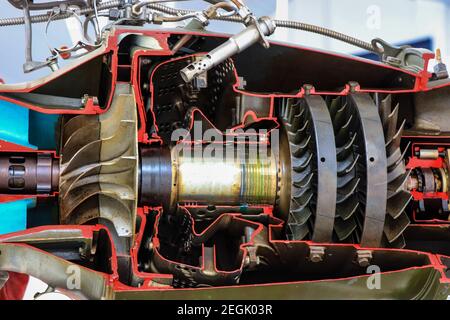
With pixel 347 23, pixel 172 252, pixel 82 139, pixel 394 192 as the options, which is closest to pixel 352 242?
pixel 394 192

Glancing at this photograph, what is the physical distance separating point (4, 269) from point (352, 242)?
0.76m

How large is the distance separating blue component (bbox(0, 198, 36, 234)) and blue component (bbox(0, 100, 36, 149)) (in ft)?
0.44

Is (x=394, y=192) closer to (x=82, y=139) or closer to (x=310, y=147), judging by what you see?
(x=310, y=147)

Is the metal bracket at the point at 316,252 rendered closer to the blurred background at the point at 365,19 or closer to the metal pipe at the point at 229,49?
the metal pipe at the point at 229,49

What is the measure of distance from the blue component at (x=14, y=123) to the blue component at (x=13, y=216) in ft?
0.44

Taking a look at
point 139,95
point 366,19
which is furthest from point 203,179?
point 366,19

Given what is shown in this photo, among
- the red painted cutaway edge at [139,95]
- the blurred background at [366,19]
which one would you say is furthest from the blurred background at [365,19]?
the red painted cutaway edge at [139,95]

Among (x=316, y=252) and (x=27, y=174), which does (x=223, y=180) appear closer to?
(x=316, y=252)

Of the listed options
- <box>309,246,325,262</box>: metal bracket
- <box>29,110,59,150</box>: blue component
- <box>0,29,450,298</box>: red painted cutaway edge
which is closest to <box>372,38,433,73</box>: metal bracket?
<box>0,29,450,298</box>: red painted cutaway edge

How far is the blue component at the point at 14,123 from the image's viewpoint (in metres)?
1.36

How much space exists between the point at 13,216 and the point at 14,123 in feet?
0.68

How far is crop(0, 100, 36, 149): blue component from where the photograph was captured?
1.36 metres

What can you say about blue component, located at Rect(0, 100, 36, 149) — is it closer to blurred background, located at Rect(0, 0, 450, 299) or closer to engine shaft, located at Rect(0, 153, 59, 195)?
engine shaft, located at Rect(0, 153, 59, 195)

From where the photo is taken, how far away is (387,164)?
4.52ft
